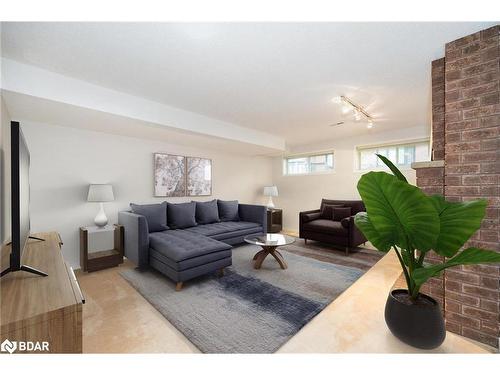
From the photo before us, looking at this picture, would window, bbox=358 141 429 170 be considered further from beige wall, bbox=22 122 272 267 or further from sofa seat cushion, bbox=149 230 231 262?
beige wall, bbox=22 122 272 267

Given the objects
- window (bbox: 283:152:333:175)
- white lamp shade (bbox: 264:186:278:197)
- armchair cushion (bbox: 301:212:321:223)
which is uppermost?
window (bbox: 283:152:333:175)

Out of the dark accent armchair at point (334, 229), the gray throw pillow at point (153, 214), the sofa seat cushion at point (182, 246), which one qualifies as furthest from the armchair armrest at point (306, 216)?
the gray throw pillow at point (153, 214)

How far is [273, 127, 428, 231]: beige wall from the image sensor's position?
4.12 meters

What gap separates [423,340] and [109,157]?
4052 mm

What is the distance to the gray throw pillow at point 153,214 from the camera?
3.30 m

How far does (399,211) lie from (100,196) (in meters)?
3.42

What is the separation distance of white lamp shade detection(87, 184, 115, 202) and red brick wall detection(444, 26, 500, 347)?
3.77 meters

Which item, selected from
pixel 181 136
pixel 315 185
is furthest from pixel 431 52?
pixel 315 185

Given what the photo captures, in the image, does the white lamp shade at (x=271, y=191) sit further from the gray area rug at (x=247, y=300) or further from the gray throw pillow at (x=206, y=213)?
the gray area rug at (x=247, y=300)

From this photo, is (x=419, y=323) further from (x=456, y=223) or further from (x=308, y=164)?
(x=308, y=164)

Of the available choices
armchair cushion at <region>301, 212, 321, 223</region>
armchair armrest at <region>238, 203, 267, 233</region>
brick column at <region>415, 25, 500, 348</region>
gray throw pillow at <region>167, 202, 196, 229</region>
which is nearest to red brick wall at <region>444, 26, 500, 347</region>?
brick column at <region>415, 25, 500, 348</region>

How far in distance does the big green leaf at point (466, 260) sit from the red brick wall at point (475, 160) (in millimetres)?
789

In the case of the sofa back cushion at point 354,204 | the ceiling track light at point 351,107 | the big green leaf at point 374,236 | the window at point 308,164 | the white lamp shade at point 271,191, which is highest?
the ceiling track light at point 351,107

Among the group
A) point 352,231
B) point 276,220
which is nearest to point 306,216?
point 352,231
